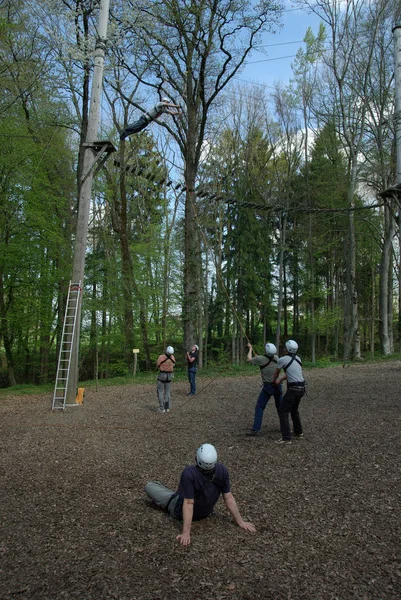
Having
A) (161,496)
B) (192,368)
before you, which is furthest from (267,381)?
(192,368)

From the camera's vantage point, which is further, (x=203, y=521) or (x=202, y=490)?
(x=203, y=521)

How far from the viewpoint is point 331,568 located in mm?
3588

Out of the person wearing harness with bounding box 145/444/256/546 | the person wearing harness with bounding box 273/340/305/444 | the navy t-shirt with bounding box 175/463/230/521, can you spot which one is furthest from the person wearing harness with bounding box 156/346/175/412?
the navy t-shirt with bounding box 175/463/230/521

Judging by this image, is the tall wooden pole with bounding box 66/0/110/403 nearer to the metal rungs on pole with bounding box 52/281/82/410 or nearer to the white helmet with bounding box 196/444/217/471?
the metal rungs on pole with bounding box 52/281/82/410

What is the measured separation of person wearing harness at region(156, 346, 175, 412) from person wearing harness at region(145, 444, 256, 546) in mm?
6223

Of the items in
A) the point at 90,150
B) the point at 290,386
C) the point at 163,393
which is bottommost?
the point at 163,393

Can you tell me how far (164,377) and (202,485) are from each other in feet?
21.3

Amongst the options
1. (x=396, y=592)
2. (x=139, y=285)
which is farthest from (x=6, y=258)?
(x=396, y=592)

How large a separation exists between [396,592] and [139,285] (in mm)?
21772

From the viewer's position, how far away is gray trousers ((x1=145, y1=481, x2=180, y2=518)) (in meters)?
4.67

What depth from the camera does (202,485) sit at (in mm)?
4270

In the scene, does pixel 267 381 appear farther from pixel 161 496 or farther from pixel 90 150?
pixel 90 150

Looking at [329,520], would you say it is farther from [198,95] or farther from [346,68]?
[346,68]

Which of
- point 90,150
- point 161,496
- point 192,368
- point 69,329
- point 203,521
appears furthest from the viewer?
point 192,368
